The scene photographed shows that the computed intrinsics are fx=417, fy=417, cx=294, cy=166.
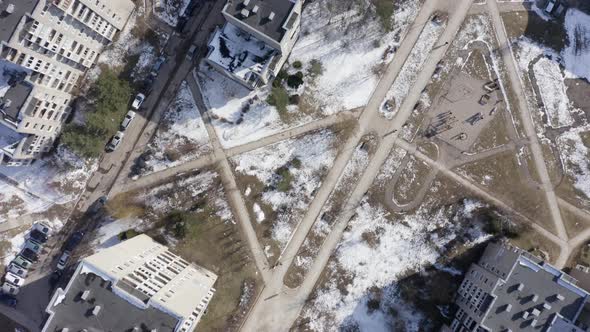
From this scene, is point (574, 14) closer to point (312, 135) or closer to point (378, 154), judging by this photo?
point (378, 154)

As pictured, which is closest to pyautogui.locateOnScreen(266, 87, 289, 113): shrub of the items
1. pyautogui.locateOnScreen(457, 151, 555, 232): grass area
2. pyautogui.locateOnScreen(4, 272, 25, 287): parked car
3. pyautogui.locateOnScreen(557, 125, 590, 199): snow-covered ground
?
pyautogui.locateOnScreen(457, 151, 555, 232): grass area

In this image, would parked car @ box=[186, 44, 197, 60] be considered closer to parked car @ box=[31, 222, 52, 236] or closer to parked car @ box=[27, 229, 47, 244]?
parked car @ box=[31, 222, 52, 236]

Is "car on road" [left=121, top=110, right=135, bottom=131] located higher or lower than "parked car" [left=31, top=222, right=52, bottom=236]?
higher

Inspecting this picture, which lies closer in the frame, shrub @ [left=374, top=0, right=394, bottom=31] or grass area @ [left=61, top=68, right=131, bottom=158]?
grass area @ [left=61, top=68, right=131, bottom=158]

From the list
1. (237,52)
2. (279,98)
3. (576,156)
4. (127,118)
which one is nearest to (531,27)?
(576,156)

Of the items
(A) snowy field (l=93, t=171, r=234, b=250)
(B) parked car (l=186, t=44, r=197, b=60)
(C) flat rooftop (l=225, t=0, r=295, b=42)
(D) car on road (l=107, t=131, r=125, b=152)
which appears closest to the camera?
(C) flat rooftop (l=225, t=0, r=295, b=42)

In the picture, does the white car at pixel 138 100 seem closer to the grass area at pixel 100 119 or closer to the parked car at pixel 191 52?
the grass area at pixel 100 119

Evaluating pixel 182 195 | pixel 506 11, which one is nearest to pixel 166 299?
pixel 182 195
